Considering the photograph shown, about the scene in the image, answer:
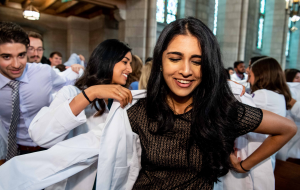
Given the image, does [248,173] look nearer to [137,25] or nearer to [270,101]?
[270,101]

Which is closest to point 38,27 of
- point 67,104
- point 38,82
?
point 38,82

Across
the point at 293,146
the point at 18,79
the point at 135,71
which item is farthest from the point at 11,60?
the point at 293,146

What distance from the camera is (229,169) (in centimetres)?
136

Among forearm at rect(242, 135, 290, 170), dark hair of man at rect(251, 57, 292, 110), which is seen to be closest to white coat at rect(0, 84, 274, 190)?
forearm at rect(242, 135, 290, 170)

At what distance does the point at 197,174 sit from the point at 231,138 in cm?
31

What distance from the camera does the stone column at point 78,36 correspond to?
11.2m

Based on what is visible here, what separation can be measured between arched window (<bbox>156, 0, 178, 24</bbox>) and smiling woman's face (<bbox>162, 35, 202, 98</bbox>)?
421 inches

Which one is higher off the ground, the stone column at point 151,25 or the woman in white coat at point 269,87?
the stone column at point 151,25

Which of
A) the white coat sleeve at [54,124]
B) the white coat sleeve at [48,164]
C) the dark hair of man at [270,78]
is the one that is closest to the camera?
the white coat sleeve at [48,164]

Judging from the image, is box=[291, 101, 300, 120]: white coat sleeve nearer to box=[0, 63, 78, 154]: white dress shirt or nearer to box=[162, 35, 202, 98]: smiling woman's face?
box=[162, 35, 202, 98]: smiling woman's face

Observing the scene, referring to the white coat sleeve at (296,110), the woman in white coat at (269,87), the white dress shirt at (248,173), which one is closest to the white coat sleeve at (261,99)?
the woman in white coat at (269,87)

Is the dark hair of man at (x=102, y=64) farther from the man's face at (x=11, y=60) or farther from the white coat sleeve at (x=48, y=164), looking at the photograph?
the white coat sleeve at (x=48, y=164)

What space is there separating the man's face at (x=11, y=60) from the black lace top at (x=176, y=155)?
1.22m

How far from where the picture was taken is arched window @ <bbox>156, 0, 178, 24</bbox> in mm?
11062
